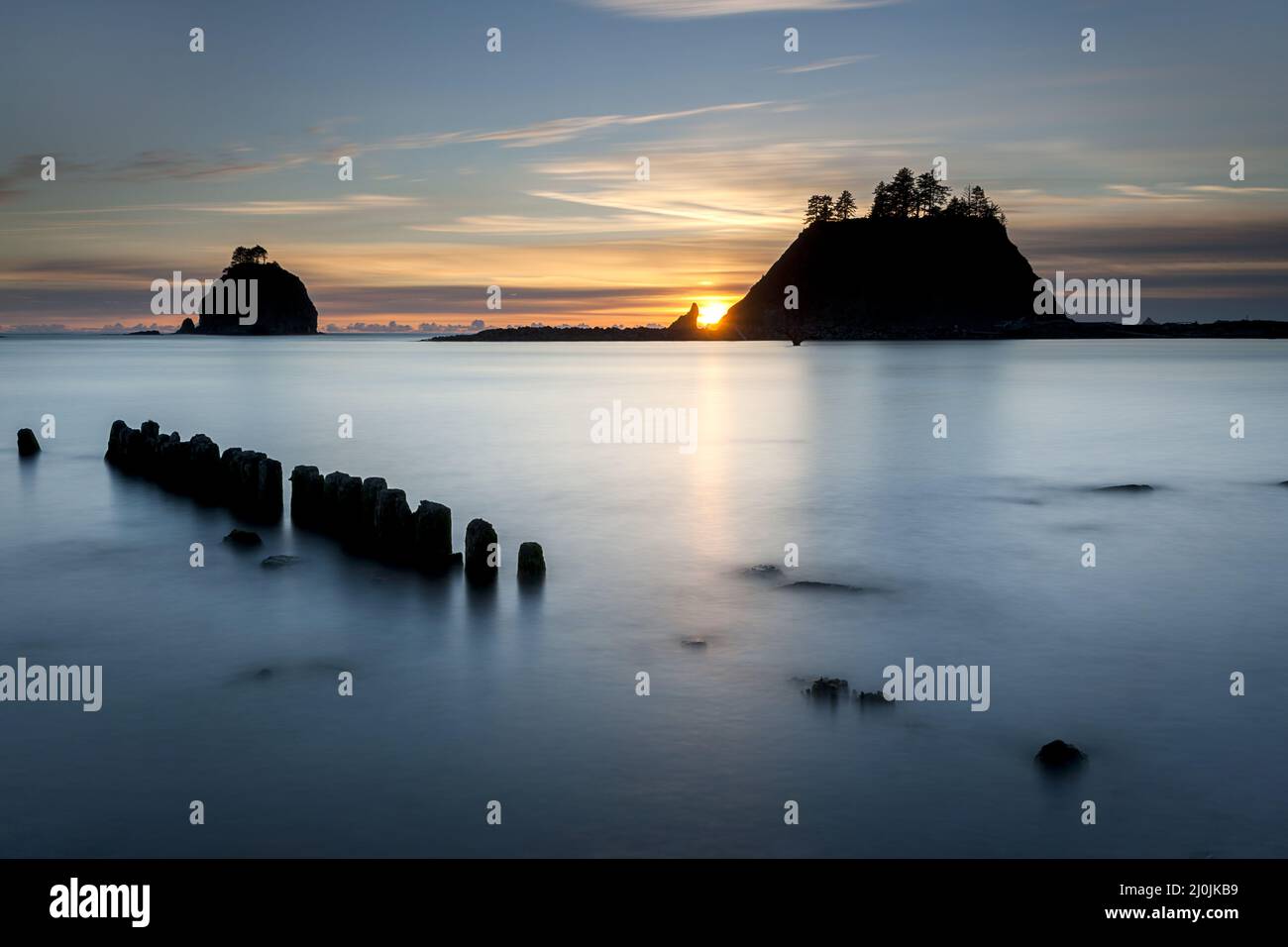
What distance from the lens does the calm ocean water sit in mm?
7352

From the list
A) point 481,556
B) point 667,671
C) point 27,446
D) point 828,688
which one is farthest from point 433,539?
point 27,446

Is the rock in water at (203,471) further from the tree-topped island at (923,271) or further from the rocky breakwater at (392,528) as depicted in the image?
the tree-topped island at (923,271)

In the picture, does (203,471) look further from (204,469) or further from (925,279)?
(925,279)

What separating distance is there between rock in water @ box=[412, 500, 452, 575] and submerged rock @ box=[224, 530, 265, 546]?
3229 mm

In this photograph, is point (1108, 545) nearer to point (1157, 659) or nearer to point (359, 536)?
point (1157, 659)

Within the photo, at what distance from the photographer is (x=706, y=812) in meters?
7.44

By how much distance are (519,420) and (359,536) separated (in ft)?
82.9

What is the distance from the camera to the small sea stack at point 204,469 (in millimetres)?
18500

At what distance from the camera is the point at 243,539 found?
16047 mm

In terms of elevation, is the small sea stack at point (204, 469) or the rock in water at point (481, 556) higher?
the small sea stack at point (204, 469)

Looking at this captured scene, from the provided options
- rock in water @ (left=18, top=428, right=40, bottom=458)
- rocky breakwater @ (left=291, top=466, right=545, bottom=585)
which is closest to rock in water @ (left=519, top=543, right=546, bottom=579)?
rocky breakwater @ (left=291, top=466, right=545, bottom=585)

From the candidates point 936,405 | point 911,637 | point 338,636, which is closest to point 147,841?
point 338,636

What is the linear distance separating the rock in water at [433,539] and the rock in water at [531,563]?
1.04 metres

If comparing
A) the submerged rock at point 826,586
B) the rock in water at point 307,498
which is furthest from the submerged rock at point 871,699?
the rock in water at point 307,498
